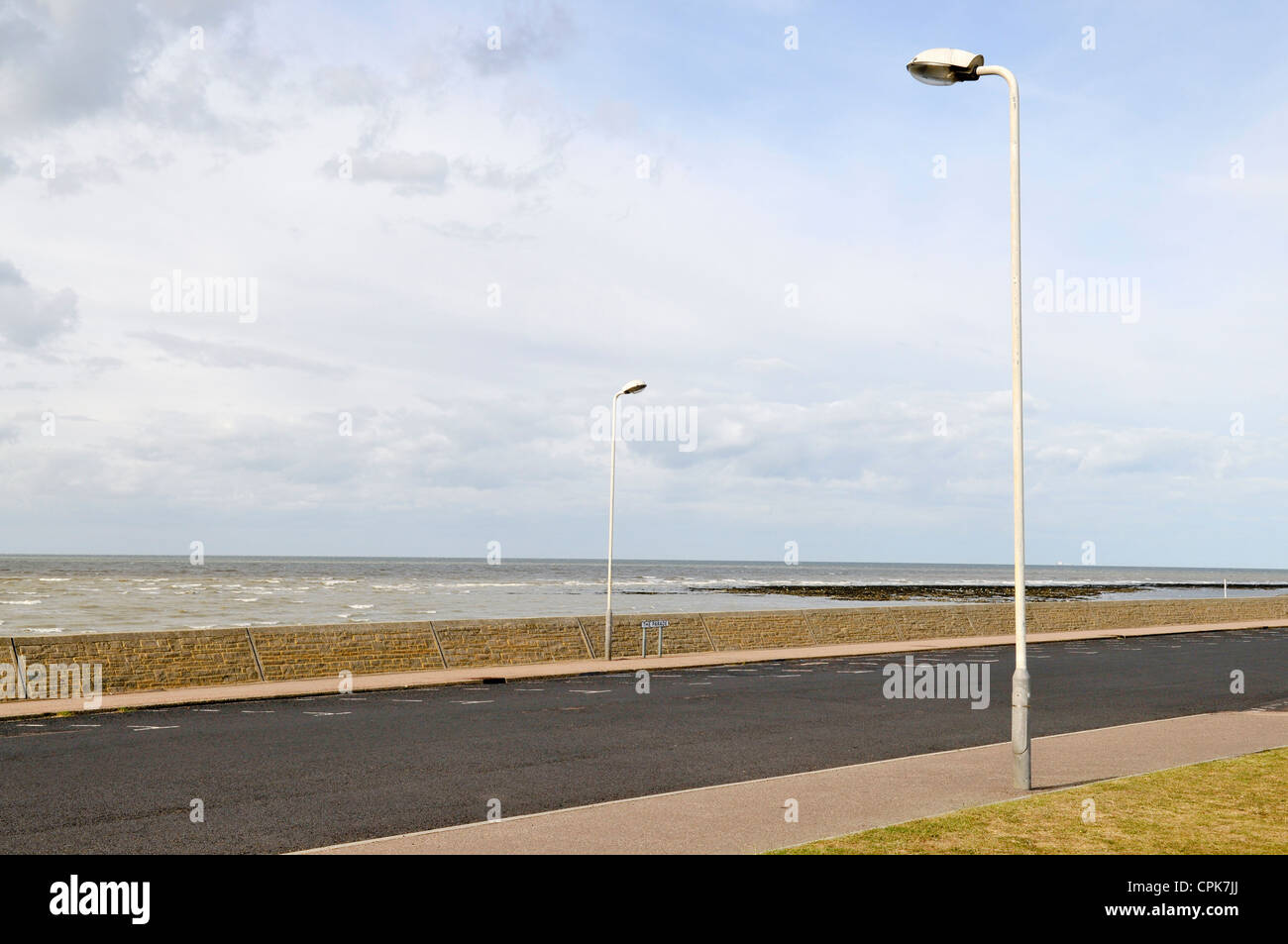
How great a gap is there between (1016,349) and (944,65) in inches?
110

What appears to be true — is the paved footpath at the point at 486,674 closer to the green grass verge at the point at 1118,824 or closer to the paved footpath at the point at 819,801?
the paved footpath at the point at 819,801

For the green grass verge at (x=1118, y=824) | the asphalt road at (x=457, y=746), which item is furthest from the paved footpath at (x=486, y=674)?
the green grass verge at (x=1118, y=824)

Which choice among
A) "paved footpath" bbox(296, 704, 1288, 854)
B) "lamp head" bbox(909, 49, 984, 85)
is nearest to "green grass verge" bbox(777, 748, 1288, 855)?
"paved footpath" bbox(296, 704, 1288, 854)

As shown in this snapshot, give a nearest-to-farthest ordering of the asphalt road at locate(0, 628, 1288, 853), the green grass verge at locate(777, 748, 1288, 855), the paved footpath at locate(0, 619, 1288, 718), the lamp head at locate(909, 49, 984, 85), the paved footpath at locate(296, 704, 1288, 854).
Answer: the green grass verge at locate(777, 748, 1288, 855), the paved footpath at locate(296, 704, 1288, 854), the asphalt road at locate(0, 628, 1288, 853), the lamp head at locate(909, 49, 984, 85), the paved footpath at locate(0, 619, 1288, 718)

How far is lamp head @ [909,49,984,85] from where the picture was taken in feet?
34.7

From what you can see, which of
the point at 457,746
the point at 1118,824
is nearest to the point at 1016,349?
the point at 1118,824

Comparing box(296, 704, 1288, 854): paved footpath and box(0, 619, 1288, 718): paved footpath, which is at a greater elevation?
box(296, 704, 1288, 854): paved footpath

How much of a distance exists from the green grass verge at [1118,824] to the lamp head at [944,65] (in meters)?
6.81

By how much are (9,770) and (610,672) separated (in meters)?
14.3

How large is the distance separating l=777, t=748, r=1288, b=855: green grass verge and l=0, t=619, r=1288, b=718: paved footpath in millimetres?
13528

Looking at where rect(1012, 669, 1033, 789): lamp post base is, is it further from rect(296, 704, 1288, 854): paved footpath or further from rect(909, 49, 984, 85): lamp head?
rect(909, 49, 984, 85): lamp head

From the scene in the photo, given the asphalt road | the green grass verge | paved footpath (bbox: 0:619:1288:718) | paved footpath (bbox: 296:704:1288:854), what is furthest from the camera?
paved footpath (bbox: 0:619:1288:718)

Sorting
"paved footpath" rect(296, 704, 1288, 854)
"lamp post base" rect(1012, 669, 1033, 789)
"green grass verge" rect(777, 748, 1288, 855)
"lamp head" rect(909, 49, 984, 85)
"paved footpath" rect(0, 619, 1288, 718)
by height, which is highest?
"lamp head" rect(909, 49, 984, 85)

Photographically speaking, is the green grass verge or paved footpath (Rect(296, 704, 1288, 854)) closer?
the green grass verge
